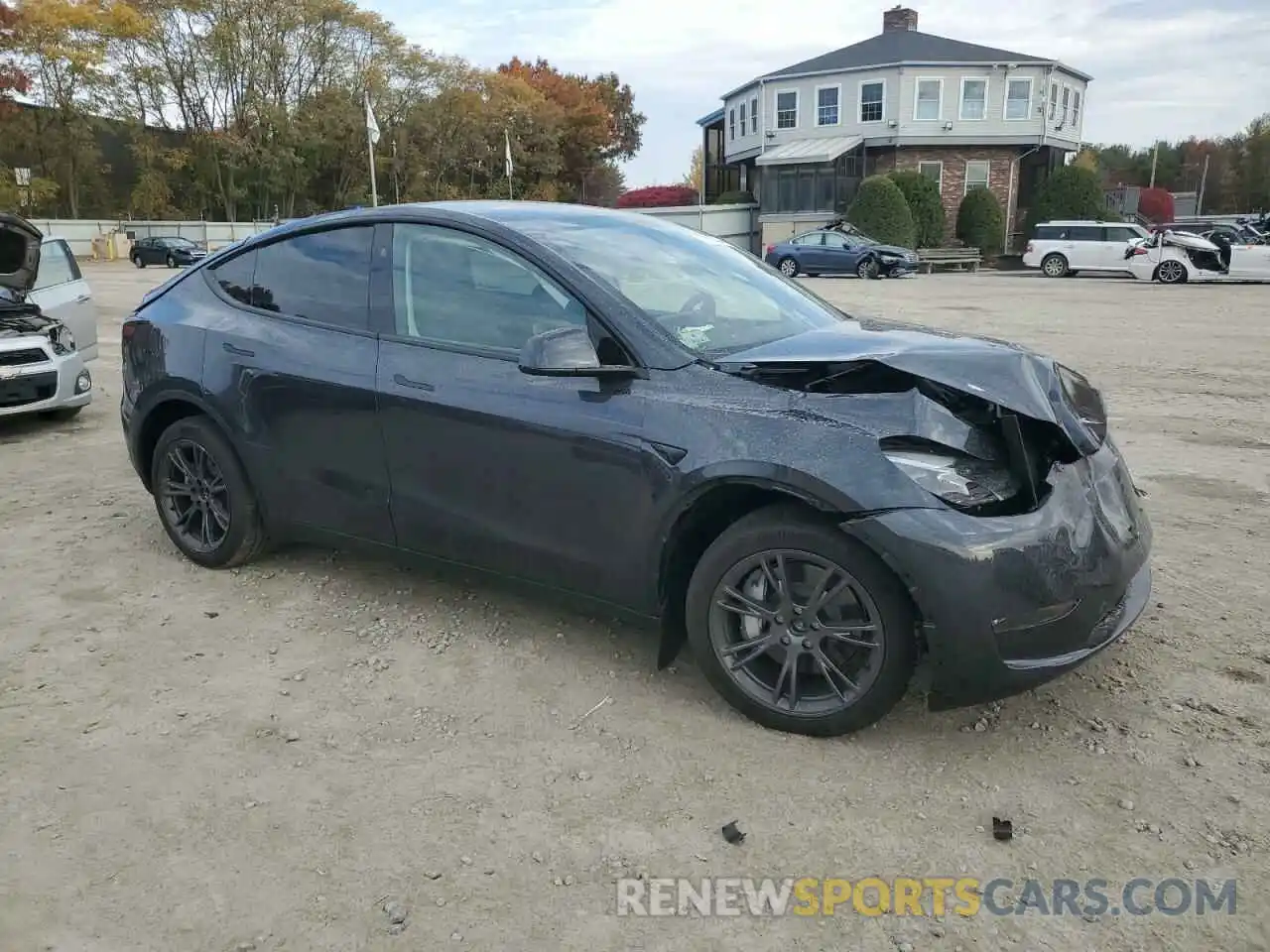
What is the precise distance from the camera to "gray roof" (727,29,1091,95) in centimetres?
4159

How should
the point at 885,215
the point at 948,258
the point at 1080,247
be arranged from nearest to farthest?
the point at 1080,247, the point at 948,258, the point at 885,215

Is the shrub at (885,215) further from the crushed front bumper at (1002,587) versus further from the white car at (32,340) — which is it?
the crushed front bumper at (1002,587)

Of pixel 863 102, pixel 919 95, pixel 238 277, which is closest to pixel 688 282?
pixel 238 277

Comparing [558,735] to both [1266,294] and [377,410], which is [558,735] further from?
[1266,294]

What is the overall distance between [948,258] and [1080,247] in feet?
23.8

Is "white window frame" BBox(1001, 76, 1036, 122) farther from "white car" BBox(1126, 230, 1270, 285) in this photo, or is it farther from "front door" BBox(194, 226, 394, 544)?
"front door" BBox(194, 226, 394, 544)

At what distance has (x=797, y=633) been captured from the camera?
3.05m

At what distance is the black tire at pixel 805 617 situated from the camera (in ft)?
9.46

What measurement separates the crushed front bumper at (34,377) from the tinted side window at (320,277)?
4.14 meters

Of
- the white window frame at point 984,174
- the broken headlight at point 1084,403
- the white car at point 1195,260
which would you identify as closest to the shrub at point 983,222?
A: the white window frame at point 984,174

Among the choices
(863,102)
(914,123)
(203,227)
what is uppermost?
(863,102)

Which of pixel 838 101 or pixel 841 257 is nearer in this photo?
pixel 841 257

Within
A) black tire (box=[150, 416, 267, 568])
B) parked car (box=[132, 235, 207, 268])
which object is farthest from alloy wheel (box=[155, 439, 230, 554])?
parked car (box=[132, 235, 207, 268])

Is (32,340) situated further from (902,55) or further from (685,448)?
(902,55)
